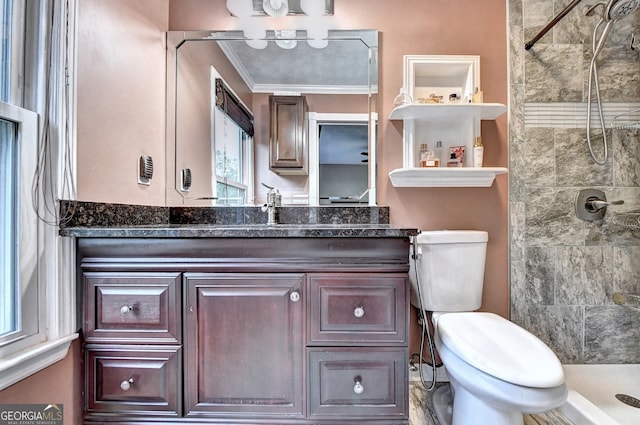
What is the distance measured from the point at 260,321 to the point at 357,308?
31 centimetres

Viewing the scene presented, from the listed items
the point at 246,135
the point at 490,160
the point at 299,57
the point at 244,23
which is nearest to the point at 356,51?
the point at 299,57

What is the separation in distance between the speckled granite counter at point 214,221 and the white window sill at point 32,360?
34cm

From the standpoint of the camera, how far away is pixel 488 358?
1006 millimetres

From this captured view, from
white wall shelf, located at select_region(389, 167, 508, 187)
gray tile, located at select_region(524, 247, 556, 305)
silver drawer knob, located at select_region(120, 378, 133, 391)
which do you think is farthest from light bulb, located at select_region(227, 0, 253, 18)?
gray tile, located at select_region(524, 247, 556, 305)

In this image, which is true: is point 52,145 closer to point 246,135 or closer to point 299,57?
point 246,135

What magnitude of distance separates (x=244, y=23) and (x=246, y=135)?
58cm

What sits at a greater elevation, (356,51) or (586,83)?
(356,51)

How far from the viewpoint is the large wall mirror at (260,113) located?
5.26 ft

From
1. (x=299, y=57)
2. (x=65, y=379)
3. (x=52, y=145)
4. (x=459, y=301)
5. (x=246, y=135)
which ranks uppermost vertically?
(x=299, y=57)

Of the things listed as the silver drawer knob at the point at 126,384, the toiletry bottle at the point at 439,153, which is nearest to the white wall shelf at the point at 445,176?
the toiletry bottle at the point at 439,153

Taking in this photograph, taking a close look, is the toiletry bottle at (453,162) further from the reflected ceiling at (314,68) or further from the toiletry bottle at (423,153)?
the reflected ceiling at (314,68)

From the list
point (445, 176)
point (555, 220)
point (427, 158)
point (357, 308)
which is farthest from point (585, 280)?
point (357, 308)

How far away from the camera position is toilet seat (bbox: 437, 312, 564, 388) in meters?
0.93

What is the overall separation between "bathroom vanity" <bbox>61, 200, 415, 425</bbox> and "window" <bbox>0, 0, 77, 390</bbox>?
0.28ft
